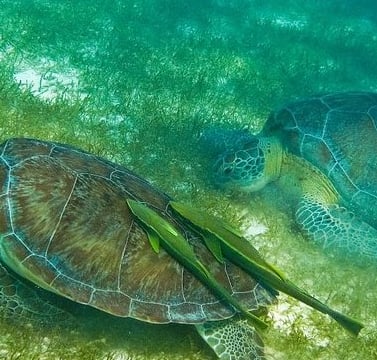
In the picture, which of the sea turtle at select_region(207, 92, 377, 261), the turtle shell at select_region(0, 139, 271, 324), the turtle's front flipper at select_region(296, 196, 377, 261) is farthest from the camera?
the sea turtle at select_region(207, 92, 377, 261)

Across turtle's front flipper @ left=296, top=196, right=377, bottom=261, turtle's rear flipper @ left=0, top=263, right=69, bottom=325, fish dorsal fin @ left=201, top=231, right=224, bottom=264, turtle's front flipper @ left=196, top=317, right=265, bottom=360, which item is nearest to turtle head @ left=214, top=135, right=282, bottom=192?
turtle's front flipper @ left=296, top=196, right=377, bottom=261

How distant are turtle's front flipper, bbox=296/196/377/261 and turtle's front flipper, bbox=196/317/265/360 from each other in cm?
171

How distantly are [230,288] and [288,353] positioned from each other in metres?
0.77

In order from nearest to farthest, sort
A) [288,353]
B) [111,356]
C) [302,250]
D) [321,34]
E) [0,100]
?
1. [111,356]
2. [288,353]
3. [302,250]
4. [0,100]
5. [321,34]

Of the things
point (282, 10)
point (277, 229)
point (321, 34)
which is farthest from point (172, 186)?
point (282, 10)

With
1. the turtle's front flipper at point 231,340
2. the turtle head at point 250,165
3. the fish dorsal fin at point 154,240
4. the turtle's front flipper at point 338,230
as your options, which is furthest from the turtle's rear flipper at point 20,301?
the turtle's front flipper at point 338,230

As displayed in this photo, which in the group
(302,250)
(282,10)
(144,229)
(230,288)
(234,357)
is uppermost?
(144,229)

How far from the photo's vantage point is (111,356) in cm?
304

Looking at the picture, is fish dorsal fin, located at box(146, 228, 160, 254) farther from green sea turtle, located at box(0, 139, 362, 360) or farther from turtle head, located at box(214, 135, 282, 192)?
turtle head, located at box(214, 135, 282, 192)

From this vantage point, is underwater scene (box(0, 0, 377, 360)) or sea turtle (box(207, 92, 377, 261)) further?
sea turtle (box(207, 92, 377, 261))

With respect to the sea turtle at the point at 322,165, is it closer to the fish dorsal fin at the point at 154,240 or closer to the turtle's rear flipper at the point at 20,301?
the fish dorsal fin at the point at 154,240

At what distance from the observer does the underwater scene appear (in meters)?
3.20

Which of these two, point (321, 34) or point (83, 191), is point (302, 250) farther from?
point (321, 34)

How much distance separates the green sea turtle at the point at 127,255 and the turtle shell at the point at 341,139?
2189 mm
